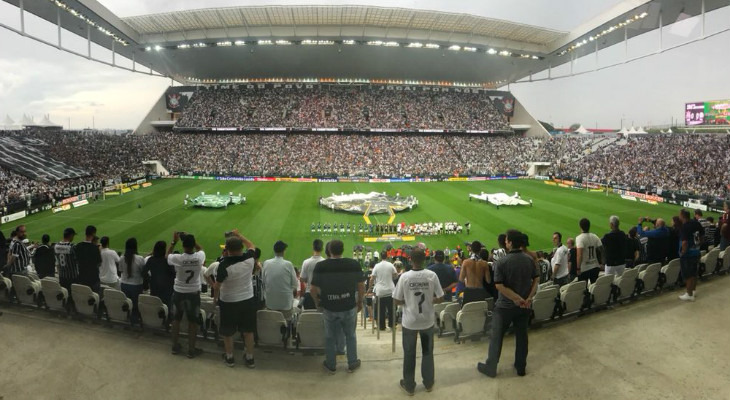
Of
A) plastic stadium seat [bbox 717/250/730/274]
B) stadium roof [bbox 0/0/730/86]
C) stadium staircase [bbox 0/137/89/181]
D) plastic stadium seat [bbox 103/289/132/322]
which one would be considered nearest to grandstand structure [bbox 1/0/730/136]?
stadium roof [bbox 0/0/730/86]

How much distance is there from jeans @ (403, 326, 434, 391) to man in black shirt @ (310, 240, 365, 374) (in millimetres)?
931

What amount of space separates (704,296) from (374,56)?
171 ft

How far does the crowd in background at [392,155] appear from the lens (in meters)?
41.3

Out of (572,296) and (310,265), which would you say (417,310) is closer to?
(310,265)

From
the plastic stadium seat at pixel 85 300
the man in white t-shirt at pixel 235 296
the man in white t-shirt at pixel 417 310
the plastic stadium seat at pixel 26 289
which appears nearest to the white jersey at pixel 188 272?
the man in white t-shirt at pixel 235 296

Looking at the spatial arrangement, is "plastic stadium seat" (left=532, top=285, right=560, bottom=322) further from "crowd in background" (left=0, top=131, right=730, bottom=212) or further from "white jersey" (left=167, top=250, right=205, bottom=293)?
"crowd in background" (left=0, top=131, right=730, bottom=212)

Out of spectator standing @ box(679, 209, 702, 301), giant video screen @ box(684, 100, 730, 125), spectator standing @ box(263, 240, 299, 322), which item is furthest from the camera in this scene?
giant video screen @ box(684, 100, 730, 125)

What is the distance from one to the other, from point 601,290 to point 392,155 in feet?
166

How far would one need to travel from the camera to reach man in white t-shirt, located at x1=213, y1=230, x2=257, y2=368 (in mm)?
6086

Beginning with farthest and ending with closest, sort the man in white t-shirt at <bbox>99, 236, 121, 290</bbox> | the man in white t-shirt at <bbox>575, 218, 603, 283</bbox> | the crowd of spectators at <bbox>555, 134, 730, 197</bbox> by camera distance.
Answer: the crowd of spectators at <bbox>555, 134, 730, 197</bbox>
the man in white t-shirt at <bbox>99, 236, 121, 290</bbox>
the man in white t-shirt at <bbox>575, 218, 603, 283</bbox>

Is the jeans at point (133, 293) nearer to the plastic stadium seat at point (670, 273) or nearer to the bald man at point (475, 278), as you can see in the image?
the bald man at point (475, 278)

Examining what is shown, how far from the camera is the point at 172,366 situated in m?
6.29

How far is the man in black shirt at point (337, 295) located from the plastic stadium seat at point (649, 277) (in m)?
7.11

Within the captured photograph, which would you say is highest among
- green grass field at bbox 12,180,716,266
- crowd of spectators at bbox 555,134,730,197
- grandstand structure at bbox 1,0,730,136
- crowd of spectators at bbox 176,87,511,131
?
grandstand structure at bbox 1,0,730,136
